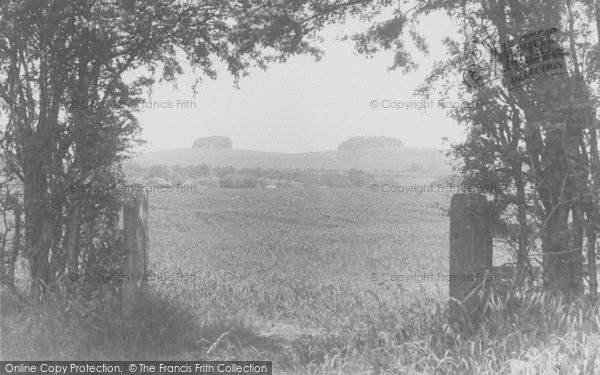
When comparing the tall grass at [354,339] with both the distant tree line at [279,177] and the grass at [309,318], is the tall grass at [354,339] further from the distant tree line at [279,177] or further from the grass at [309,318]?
the distant tree line at [279,177]

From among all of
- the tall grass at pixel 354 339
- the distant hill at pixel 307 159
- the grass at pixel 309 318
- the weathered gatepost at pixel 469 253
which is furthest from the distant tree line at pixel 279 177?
the weathered gatepost at pixel 469 253

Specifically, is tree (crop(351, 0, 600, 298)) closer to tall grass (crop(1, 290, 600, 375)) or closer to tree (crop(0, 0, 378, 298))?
tall grass (crop(1, 290, 600, 375))

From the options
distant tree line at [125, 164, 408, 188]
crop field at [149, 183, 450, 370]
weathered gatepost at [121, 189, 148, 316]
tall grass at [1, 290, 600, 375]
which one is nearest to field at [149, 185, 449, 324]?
crop field at [149, 183, 450, 370]

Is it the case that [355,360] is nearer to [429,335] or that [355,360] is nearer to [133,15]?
[429,335]

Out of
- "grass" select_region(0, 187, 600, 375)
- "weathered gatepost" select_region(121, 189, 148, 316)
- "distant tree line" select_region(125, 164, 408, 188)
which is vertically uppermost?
"distant tree line" select_region(125, 164, 408, 188)

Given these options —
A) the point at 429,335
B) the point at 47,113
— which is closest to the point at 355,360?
the point at 429,335

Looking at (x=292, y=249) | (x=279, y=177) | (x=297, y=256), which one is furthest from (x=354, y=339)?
(x=279, y=177)

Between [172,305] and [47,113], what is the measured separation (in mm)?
2677

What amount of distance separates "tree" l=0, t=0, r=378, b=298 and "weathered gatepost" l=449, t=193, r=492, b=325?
9.50ft

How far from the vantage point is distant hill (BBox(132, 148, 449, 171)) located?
20453 mm

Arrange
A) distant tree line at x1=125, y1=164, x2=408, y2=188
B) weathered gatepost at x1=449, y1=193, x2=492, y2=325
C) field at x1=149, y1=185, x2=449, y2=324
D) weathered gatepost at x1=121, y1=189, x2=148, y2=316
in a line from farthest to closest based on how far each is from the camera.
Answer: distant tree line at x1=125, y1=164, x2=408, y2=188 → field at x1=149, y1=185, x2=449, y2=324 → weathered gatepost at x1=121, y1=189, x2=148, y2=316 → weathered gatepost at x1=449, y1=193, x2=492, y2=325

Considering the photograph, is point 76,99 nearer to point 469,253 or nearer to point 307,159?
point 469,253

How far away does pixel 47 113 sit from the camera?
704cm

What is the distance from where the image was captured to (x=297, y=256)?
41.3ft
